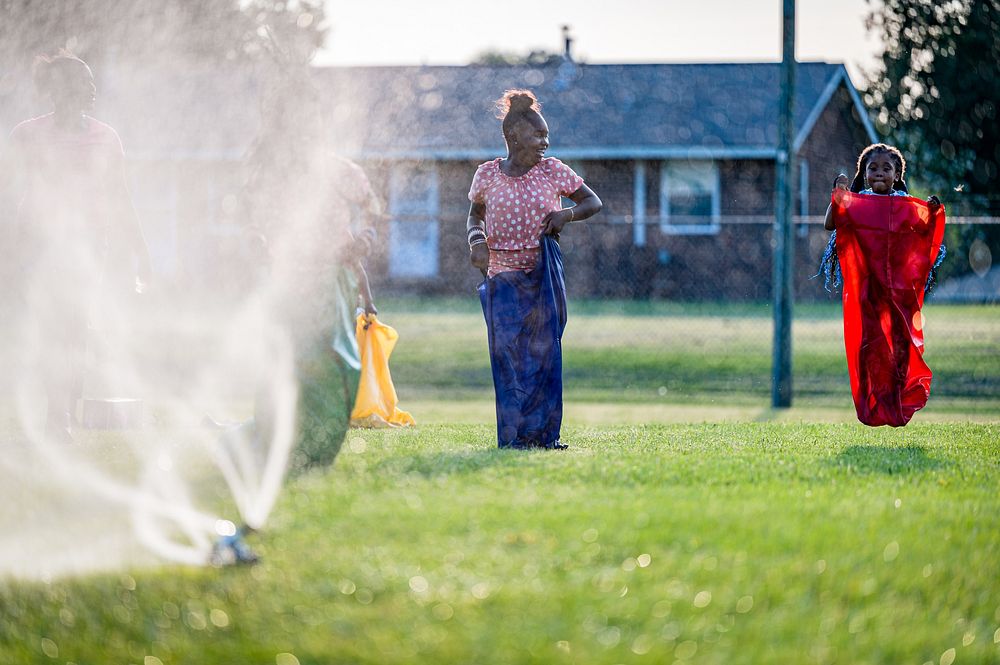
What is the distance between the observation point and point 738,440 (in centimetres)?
850

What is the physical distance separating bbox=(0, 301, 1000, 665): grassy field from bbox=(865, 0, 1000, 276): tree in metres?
28.6

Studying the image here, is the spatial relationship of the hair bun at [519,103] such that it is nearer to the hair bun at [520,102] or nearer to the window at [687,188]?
the hair bun at [520,102]

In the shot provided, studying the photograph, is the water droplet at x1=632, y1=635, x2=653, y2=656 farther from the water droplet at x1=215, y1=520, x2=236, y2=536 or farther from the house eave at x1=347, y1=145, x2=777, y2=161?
the house eave at x1=347, y1=145, x2=777, y2=161

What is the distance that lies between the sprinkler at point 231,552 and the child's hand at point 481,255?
3129 mm

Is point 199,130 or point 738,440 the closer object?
point 738,440

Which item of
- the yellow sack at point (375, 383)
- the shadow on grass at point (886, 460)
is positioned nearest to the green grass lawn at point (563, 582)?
the shadow on grass at point (886, 460)

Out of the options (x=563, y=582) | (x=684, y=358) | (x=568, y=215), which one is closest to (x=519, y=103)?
(x=568, y=215)

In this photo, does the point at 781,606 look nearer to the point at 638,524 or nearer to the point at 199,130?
the point at 638,524

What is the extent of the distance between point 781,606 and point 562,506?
4.52ft

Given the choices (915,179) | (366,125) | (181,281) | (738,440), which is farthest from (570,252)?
(738,440)

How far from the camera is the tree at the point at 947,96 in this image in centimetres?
3497

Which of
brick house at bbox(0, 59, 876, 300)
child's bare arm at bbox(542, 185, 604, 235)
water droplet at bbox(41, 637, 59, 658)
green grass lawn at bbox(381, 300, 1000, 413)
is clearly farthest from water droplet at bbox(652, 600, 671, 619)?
brick house at bbox(0, 59, 876, 300)

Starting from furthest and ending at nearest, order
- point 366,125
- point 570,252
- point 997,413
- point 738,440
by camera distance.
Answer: point 366,125
point 570,252
point 997,413
point 738,440

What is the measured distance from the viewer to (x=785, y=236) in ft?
44.0
